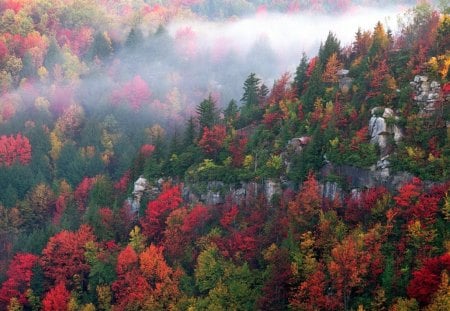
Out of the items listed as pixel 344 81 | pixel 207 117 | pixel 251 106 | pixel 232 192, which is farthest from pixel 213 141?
pixel 344 81

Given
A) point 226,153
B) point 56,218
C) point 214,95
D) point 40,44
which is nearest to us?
point 226,153

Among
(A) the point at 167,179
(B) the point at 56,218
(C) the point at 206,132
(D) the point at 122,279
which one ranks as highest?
(C) the point at 206,132

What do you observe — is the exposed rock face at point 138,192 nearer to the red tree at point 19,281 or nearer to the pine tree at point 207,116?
the pine tree at point 207,116

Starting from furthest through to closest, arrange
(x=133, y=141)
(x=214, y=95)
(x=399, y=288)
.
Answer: (x=214, y=95)
(x=133, y=141)
(x=399, y=288)

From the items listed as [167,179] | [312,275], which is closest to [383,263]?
[312,275]

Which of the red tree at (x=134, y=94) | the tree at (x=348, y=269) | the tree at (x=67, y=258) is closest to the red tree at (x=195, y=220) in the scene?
the tree at (x=67, y=258)

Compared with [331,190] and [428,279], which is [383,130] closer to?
[331,190]

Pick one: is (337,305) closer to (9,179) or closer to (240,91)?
(9,179)

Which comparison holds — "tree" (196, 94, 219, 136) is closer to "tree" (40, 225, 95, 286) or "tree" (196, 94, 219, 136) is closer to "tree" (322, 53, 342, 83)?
"tree" (322, 53, 342, 83)
